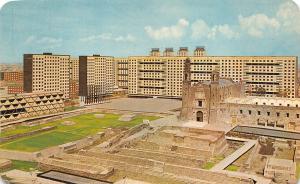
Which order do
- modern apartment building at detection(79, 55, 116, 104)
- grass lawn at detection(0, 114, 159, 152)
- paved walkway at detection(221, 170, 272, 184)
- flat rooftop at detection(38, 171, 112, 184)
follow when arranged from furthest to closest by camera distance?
modern apartment building at detection(79, 55, 116, 104), grass lawn at detection(0, 114, 159, 152), flat rooftop at detection(38, 171, 112, 184), paved walkway at detection(221, 170, 272, 184)

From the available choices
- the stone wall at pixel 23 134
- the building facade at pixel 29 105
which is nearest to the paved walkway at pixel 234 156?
the stone wall at pixel 23 134

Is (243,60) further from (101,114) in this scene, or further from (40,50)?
(40,50)

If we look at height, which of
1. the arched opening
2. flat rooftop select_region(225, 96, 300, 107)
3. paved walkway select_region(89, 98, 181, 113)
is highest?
flat rooftop select_region(225, 96, 300, 107)

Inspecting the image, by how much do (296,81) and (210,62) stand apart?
4112mm

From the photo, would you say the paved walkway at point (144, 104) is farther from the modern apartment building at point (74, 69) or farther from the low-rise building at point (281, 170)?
the low-rise building at point (281, 170)

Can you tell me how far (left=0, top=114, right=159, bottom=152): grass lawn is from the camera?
1661 centimetres

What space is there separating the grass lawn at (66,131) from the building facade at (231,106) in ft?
7.56

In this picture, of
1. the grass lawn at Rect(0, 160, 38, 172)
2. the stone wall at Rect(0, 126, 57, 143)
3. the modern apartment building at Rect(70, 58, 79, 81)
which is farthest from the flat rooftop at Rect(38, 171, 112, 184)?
the modern apartment building at Rect(70, 58, 79, 81)

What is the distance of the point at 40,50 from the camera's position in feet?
66.4

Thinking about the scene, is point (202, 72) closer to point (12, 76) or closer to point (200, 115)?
point (200, 115)

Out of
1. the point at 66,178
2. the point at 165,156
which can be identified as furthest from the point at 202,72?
the point at 66,178

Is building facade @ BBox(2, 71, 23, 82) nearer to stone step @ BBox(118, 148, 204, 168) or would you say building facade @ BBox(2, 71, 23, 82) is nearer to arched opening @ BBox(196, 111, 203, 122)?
stone step @ BBox(118, 148, 204, 168)

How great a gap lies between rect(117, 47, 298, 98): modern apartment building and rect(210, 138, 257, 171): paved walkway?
3.70 meters

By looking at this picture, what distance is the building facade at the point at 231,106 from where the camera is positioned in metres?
18.1
